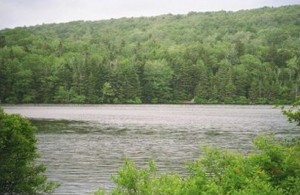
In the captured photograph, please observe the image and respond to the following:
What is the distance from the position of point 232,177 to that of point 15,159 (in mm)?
13877

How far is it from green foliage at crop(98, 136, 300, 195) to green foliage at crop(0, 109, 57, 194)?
35.8 feet

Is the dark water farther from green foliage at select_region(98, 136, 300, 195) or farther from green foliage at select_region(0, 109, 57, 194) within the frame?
green foliage at select_region(98, 136, 300, 195)

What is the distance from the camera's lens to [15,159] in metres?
26.3

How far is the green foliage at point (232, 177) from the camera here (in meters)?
14.6

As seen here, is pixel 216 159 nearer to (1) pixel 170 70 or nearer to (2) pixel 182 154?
(2) pixel 182 154

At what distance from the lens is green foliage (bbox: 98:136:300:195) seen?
48.0 feet

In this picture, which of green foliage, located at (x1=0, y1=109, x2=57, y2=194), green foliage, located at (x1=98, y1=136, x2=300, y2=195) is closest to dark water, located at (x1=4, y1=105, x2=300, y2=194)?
green foliage, located at (x1=0, y1=109, x2=57, y2=194)

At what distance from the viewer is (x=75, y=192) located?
31.7 metres

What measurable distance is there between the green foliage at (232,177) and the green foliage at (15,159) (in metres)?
10.9

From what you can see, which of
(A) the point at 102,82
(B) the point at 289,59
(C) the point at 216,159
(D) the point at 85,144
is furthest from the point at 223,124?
(B) the point at 289,59

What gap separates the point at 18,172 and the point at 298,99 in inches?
572

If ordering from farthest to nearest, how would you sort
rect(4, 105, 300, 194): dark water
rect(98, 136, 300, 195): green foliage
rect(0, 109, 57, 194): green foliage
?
rect(4, 105, 300, 194): dark water, rect(0, 109, 57, 194): green foliage, rect(98, 136, 300, 195): green foliage

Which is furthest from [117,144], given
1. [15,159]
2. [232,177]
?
[232,177]

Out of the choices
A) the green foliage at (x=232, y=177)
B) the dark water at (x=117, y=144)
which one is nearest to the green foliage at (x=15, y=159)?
the dark water at (x=117, y=144)
